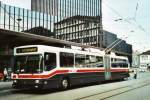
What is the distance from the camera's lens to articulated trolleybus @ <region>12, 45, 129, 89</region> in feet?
57.3

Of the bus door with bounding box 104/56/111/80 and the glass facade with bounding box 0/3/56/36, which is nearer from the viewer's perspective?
the bus door with bounding box 104/56/111/80

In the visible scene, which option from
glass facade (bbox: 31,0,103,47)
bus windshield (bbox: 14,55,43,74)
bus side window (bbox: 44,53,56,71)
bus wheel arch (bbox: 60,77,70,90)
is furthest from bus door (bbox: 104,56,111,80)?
glass facade (bbox: 31,0,103,47)

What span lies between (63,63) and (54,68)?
4.25 ft

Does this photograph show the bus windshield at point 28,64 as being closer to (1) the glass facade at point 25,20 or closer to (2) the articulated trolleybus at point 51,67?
(2) the articulated trolleybus at point 51,67

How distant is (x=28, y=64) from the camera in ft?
58.3

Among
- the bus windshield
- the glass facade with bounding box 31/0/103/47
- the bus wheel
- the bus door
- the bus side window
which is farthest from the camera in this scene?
the glass facade with bounding box 31/0/103/47

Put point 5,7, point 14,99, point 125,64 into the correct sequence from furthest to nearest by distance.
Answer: point 5,7 → point 125,64 → point 14,99

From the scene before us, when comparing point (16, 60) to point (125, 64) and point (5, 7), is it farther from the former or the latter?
point (5, 7)

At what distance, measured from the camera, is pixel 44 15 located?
63750 millimetres

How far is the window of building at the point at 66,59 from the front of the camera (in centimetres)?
1954

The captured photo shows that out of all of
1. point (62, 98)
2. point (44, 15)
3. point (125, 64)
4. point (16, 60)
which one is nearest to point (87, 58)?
point (16, 60)

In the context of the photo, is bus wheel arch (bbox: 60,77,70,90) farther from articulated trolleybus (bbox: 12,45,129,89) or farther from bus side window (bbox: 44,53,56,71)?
bus side window (bbox: 44,53,56,71)

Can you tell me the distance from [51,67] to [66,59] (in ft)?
7.10

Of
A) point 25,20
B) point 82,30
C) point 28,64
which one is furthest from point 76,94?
point 82,30
